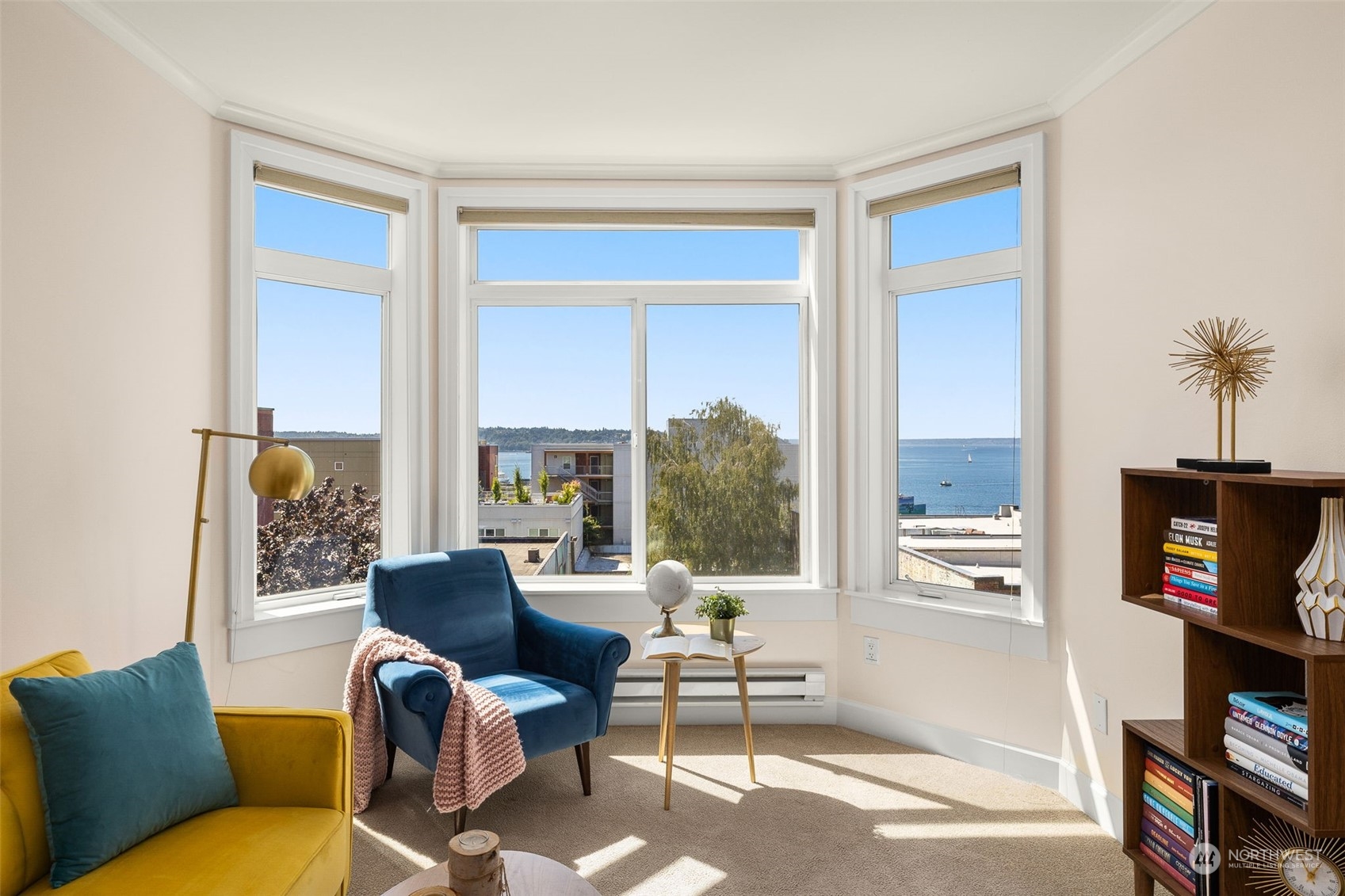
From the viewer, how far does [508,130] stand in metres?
3.03

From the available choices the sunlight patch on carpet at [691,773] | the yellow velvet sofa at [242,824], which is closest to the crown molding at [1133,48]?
the sunlight patch on carpet at [691,773]

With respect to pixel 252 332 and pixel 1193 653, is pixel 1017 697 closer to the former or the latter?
pixel 1193 653

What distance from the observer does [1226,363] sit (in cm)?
185

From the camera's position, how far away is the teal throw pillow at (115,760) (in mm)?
1521

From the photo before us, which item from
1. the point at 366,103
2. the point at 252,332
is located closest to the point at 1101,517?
the point at 366,103

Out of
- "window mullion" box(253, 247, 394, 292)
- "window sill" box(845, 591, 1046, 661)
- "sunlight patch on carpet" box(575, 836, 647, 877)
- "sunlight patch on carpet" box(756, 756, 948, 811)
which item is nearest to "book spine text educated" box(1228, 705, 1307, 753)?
"window sill" box(845, 591, 1046, 661)

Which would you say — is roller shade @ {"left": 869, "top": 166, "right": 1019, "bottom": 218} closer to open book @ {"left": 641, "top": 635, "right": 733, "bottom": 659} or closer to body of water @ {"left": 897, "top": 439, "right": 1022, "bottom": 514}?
body of water @ {"left": 897, "top": 439, "right": 1022, "bottom": 514}

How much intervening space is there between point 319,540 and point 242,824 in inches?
65.1

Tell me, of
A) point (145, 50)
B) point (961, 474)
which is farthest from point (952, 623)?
point (145, 50)

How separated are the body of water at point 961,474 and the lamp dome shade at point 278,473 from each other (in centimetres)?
241

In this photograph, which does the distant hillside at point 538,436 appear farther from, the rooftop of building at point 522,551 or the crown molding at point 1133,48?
the crown molding at point 1133,48

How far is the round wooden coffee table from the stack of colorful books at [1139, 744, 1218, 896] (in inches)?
57.3

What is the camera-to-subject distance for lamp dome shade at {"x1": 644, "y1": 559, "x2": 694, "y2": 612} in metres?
2.95

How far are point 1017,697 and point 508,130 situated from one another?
298 centimetres
